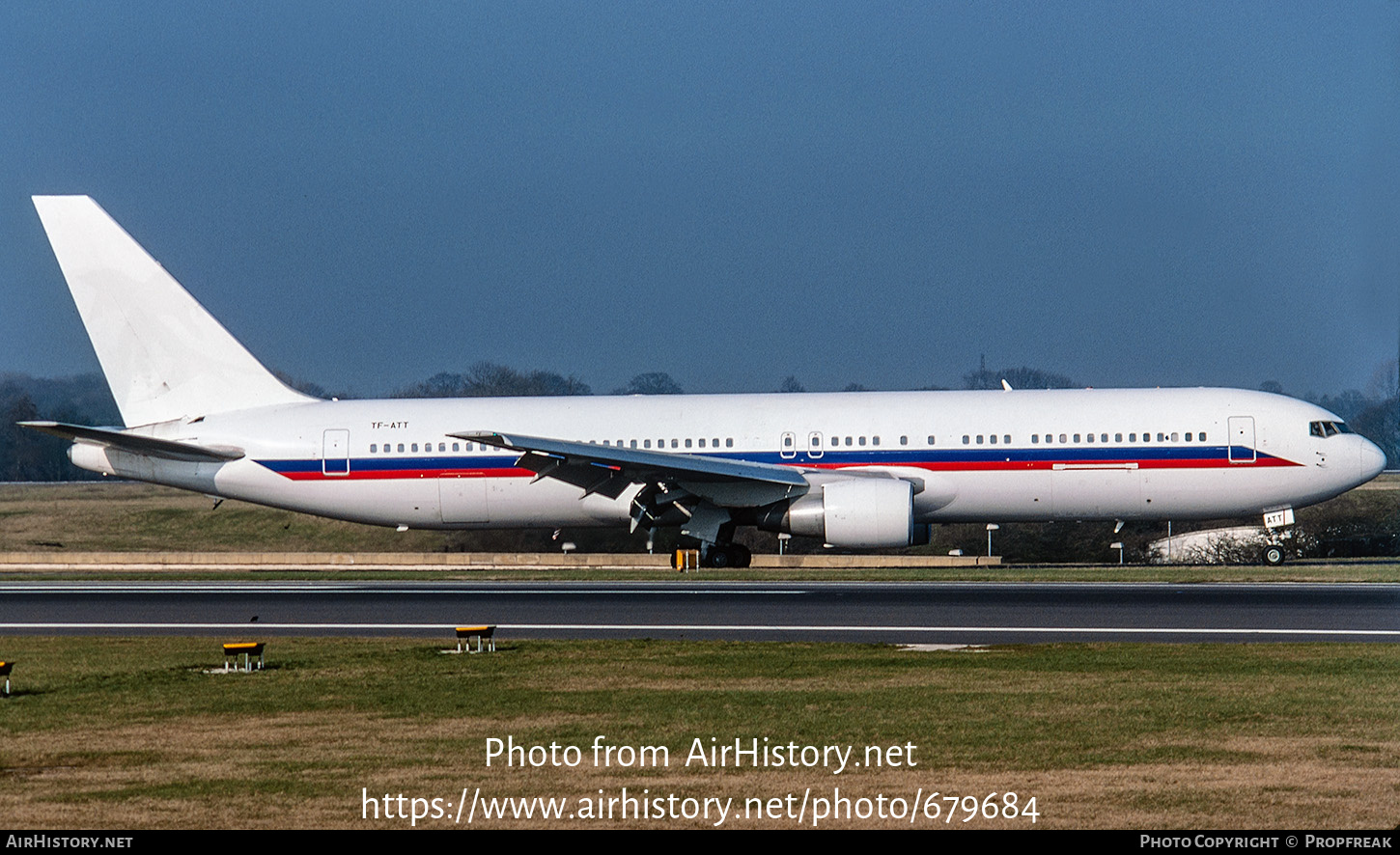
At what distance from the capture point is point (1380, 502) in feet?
154

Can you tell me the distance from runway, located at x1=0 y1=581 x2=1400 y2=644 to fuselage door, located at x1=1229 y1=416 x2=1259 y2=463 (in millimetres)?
5520

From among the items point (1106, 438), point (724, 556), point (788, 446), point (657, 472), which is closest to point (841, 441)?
point (788, 446)

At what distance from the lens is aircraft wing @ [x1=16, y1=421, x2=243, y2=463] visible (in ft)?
109

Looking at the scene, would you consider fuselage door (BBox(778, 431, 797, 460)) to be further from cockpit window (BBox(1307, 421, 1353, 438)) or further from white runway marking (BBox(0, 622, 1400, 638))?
white runway marking (BBox(0, 622, 1400, 638))

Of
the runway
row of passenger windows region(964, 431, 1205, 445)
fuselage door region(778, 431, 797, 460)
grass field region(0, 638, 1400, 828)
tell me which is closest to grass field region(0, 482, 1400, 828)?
grass field region(0, 638, 1400, 828)

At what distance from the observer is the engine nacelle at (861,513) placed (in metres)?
30.9

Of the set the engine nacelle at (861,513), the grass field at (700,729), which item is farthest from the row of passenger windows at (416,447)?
the grass field at (700,729)

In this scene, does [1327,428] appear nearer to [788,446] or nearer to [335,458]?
[788,446]

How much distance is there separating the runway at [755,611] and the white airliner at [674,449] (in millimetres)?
3557

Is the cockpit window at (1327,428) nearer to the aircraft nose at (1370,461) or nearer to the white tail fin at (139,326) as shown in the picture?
the aircraft nose at (1370,461)

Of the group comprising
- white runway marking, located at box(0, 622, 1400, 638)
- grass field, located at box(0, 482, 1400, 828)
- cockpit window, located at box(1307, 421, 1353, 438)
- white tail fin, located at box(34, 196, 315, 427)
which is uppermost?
white tail fin, located at box(34, 196, 315, 427)
